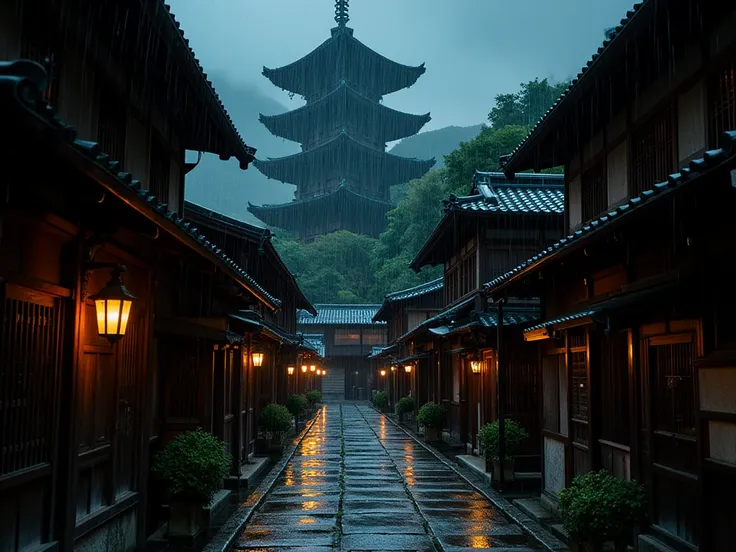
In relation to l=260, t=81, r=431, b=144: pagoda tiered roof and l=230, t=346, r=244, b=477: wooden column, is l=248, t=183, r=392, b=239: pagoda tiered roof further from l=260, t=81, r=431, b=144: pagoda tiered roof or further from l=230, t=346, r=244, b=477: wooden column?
l=230, t=346, r=244, b=477: wooden column

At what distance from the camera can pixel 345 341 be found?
64562mm

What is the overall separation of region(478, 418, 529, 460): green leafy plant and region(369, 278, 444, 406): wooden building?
54.4 feet

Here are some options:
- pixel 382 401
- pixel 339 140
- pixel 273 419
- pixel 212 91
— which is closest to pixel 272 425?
pixel 273 419

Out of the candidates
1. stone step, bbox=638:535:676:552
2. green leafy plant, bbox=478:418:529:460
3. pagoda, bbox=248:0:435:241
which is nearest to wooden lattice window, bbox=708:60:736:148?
stone step, bbox=638:535:676:552

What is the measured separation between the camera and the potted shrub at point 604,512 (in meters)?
8.80

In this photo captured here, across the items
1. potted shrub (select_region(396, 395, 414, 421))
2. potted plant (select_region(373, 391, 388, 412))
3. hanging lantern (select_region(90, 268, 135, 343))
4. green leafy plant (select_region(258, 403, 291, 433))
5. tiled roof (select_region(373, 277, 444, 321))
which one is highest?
tiled roof (select_region(373, 277, 444, 321))

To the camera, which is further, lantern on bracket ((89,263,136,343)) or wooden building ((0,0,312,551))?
lantern on bracket ((89,263,136,343))

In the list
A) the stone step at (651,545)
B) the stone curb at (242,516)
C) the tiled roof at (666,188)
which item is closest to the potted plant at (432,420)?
the stone curb at (242,516)

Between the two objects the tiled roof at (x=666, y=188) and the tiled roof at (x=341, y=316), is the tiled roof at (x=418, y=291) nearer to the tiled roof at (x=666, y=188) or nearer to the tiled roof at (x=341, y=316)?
the tiled roof at (x=341, y=316)

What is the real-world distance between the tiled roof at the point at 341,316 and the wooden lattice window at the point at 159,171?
49186mm

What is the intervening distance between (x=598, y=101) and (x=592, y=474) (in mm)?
6258

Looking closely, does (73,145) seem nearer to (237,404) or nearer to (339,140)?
(237,404)

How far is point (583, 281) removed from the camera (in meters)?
12.4

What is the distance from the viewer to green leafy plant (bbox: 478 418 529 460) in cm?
1625
